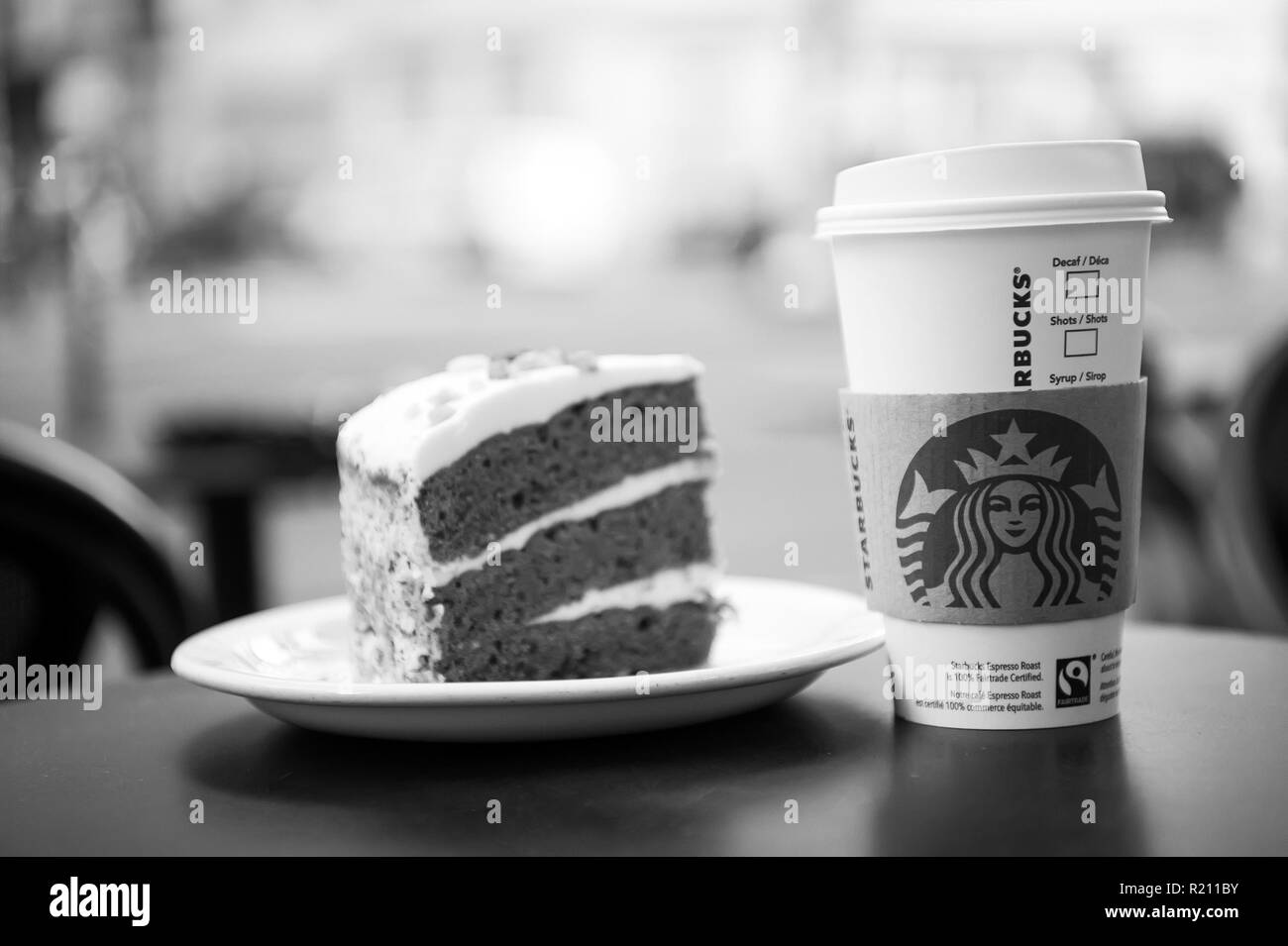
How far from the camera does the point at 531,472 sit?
139cm

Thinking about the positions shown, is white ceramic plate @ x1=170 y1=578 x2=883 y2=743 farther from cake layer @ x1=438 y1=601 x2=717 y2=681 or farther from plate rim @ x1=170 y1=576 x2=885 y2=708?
cake layer @ x1=438 y1=601 x2=717 y2=681

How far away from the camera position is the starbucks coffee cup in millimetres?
1071

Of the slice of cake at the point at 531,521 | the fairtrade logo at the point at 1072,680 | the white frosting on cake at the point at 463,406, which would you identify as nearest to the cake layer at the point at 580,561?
the slice of cake at the point at 531,521

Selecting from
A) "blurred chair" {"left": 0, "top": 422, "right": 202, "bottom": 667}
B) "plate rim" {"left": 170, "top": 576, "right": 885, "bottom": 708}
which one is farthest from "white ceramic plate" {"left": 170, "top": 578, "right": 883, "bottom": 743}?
"blurred chair" {"left": 0, "top": 422, "right": 202, "bottom": 667}

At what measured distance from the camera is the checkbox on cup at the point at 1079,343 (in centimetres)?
107

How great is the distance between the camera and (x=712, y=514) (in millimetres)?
1561

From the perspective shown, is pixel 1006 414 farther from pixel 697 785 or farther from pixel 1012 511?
pixel 697 785

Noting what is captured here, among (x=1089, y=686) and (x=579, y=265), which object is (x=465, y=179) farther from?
(x=1089, y=686)

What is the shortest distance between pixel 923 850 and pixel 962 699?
307 mm

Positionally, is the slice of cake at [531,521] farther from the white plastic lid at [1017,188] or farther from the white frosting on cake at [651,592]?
the white plastic lid at [1017,188]

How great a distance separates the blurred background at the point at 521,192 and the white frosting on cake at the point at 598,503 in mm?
3382

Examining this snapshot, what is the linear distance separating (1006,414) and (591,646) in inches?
20.4
